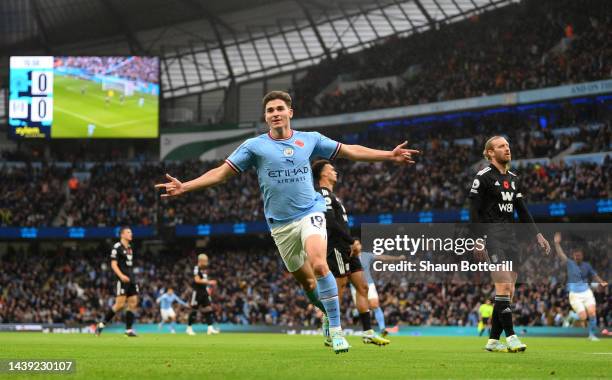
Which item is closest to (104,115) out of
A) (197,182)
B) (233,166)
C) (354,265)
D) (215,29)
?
(215,29)

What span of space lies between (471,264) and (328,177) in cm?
1792

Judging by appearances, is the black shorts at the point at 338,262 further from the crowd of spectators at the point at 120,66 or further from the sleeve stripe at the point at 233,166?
the crowd of spectators at the point at 120,66

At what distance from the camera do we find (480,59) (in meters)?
51.2

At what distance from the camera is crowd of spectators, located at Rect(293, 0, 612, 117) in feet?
150

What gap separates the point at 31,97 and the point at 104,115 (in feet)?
14.1

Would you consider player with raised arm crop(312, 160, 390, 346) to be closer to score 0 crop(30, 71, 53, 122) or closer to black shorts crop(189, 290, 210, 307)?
black shorts crop(189, 290, 210, 307)

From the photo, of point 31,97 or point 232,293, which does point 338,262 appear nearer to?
point 232,293

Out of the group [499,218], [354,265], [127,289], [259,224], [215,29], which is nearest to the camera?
[499,218]

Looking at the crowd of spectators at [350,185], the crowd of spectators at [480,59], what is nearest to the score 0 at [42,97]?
the crowd of spectators at [350,185]

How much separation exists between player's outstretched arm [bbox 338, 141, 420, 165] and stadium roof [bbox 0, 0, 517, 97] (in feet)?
160

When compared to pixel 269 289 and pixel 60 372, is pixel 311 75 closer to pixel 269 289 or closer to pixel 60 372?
pixel 269 289

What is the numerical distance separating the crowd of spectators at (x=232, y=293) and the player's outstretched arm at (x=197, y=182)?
19767mm

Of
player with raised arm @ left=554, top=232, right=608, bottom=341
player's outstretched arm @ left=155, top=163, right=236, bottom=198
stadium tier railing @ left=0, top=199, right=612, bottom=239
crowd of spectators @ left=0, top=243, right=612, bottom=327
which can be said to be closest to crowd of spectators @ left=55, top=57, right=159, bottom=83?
stadium tier railing @ left=0, top=199, right=612, bottom=239

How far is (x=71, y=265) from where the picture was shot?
174 ft
